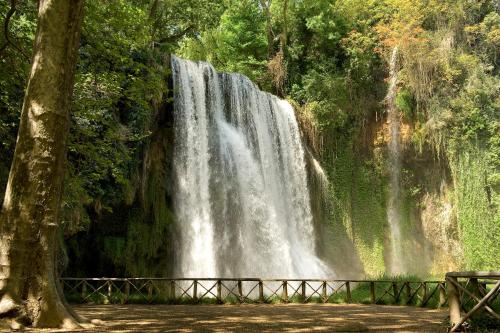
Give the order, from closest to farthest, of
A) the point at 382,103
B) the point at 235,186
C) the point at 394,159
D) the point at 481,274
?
1. the point at 481,274
2. the point at 235,186
3. the point at 394,159
4. the point at 382,103

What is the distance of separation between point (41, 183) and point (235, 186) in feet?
40.6

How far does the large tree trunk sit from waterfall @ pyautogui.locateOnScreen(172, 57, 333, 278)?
1069 cm

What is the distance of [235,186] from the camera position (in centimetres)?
1830

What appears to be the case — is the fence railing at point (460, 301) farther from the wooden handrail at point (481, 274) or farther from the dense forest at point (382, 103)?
the dense forest at point (382, 103)

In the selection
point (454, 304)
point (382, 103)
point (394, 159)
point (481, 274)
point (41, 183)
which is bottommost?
point (454, 304)

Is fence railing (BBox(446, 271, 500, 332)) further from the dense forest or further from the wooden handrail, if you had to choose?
the dense forest

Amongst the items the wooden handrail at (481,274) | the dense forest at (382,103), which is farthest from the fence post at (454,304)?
the dense forest at (382,103)

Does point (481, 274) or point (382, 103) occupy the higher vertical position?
point (382, 103)

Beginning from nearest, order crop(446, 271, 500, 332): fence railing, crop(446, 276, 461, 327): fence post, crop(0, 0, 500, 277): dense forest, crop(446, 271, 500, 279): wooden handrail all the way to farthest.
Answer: crop(446, 271, 500, 279): wooden handrail → crop(446, 271, 500, 332): fence railing → crop(446, 276, 461, 327): fence post → crop(0, 0, 500, 277): dense forest

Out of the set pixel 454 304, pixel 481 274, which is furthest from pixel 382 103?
pixel 481 274

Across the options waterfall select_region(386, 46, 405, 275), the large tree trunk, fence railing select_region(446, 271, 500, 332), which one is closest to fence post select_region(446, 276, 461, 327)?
fence railing select_region(446, 271, 500, 332)

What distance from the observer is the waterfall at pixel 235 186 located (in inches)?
677

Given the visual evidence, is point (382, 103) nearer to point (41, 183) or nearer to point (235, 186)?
point (235, 186)

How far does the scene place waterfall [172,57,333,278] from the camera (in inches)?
677
